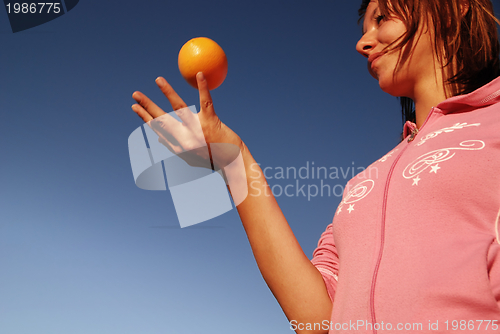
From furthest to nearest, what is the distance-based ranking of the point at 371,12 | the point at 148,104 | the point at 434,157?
the point at 371,12
the point at 148,104
the point at 434,157

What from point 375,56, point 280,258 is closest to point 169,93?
point 280,258

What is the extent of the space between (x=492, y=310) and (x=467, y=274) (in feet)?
→ 0.35

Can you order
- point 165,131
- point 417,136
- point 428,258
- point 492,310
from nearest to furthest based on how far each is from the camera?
point 492,310
point 428,258
point 417,136
point 165,131

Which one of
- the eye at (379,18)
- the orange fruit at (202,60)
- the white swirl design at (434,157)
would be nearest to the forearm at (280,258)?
the white swirl design at (434,157)

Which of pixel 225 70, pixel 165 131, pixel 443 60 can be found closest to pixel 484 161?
pixel 443 60

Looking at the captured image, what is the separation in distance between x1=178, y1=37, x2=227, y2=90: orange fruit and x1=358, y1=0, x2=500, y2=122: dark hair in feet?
3.26

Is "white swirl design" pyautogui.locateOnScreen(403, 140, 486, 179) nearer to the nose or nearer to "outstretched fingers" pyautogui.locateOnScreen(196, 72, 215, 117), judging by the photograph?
the nose

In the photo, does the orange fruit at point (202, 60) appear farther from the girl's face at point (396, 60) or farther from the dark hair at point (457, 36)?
the dark hair at point (457, 36)

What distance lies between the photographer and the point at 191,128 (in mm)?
1601

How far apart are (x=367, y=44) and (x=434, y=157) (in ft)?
2.84

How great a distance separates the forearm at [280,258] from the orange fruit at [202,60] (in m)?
0.76

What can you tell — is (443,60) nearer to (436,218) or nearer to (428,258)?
(436,218)

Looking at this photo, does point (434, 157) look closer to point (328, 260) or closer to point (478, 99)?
point (478, 99)

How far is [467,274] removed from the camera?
3.16 ft
